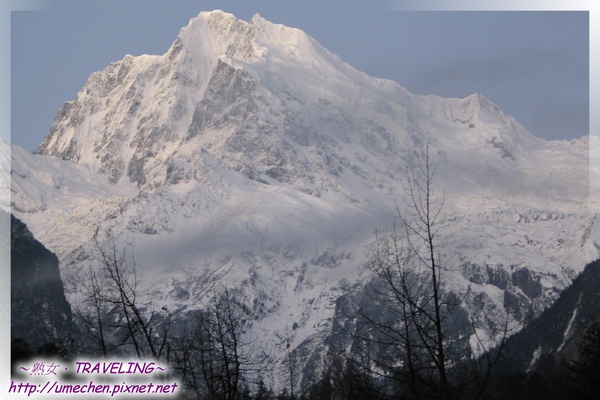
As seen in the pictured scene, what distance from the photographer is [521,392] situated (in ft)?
274

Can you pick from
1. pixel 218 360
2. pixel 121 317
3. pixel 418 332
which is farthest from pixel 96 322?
pixel 418 332

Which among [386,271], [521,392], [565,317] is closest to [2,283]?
[521,392]

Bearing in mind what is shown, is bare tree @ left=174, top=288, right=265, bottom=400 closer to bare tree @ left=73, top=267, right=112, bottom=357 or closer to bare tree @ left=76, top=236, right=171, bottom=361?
bare tree @ left=76, top=236, right=171, bottom=361

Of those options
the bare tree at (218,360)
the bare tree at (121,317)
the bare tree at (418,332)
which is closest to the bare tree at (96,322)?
the bare tree at (121,317)

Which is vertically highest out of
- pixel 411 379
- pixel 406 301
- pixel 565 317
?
pixel 565 317

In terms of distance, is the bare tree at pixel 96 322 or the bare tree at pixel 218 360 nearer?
the bare tree at pixel 218 360

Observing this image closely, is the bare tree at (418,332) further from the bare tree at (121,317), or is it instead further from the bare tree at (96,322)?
the bare tree at (96,322)

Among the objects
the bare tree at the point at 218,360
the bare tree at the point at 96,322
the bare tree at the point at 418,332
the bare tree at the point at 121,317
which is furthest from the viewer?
the bare tree at the point at 96,322

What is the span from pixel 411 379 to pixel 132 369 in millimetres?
8175

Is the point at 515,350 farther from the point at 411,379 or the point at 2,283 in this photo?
the point at 411,379

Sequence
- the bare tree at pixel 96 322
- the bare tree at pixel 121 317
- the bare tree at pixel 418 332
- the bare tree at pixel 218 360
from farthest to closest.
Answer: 1. the bare tree at pixel 96 322
2. the bare tree at pixel 218 360
3. the bare tree at pixel 121 317
4. the bare tree at pixel 418 332

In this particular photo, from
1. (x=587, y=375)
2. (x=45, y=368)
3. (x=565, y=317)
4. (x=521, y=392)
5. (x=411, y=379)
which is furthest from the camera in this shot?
(x=565, y=317)

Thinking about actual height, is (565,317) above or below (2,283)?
above

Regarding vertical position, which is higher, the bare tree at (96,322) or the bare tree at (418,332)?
the bare tree at (96,322)
